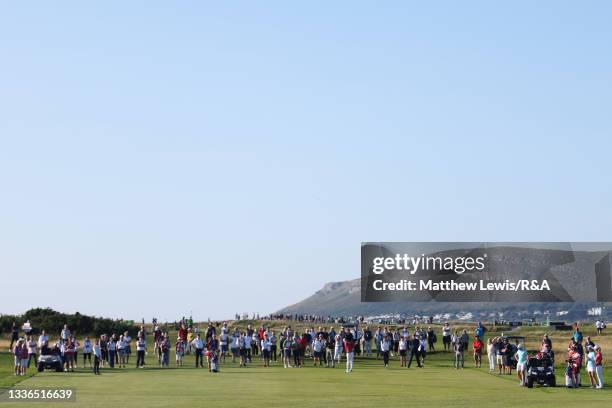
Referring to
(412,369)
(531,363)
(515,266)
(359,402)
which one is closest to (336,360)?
(412,369)

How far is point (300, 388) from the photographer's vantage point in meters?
44.5

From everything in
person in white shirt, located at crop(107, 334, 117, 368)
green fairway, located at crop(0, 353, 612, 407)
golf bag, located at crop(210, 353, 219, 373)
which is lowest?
green fairway, located at crop(0, 353, 612, 407)

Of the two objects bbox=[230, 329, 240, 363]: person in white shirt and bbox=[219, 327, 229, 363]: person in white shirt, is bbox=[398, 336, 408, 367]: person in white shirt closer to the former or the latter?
bbox=[230, 329, 240, 363]: person in white shirt

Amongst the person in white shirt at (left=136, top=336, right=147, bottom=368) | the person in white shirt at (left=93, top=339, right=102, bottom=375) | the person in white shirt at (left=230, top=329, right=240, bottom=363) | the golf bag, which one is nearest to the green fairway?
the golf bag

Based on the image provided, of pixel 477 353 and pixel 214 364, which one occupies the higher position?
pixel 477 353

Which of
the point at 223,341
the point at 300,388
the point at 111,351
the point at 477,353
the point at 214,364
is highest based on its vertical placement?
the point at 223,341

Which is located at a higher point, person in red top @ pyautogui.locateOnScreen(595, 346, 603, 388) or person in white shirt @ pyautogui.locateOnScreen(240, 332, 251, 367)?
person in white shirt @ pyautogui.locateOnScreen(240, 332, 251, 367)

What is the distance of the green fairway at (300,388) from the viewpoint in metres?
38.1

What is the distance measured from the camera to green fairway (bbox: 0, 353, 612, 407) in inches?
1501

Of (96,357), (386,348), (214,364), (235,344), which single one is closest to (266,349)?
(235,344)

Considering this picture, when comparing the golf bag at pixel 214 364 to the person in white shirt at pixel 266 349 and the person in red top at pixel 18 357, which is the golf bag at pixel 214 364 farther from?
the person in red top at pixel 18 357

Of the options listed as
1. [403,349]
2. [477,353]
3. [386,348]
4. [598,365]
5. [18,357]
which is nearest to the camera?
[598,365]

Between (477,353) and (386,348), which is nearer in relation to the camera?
(386,348)

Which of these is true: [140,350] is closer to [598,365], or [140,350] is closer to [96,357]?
[96,357]
